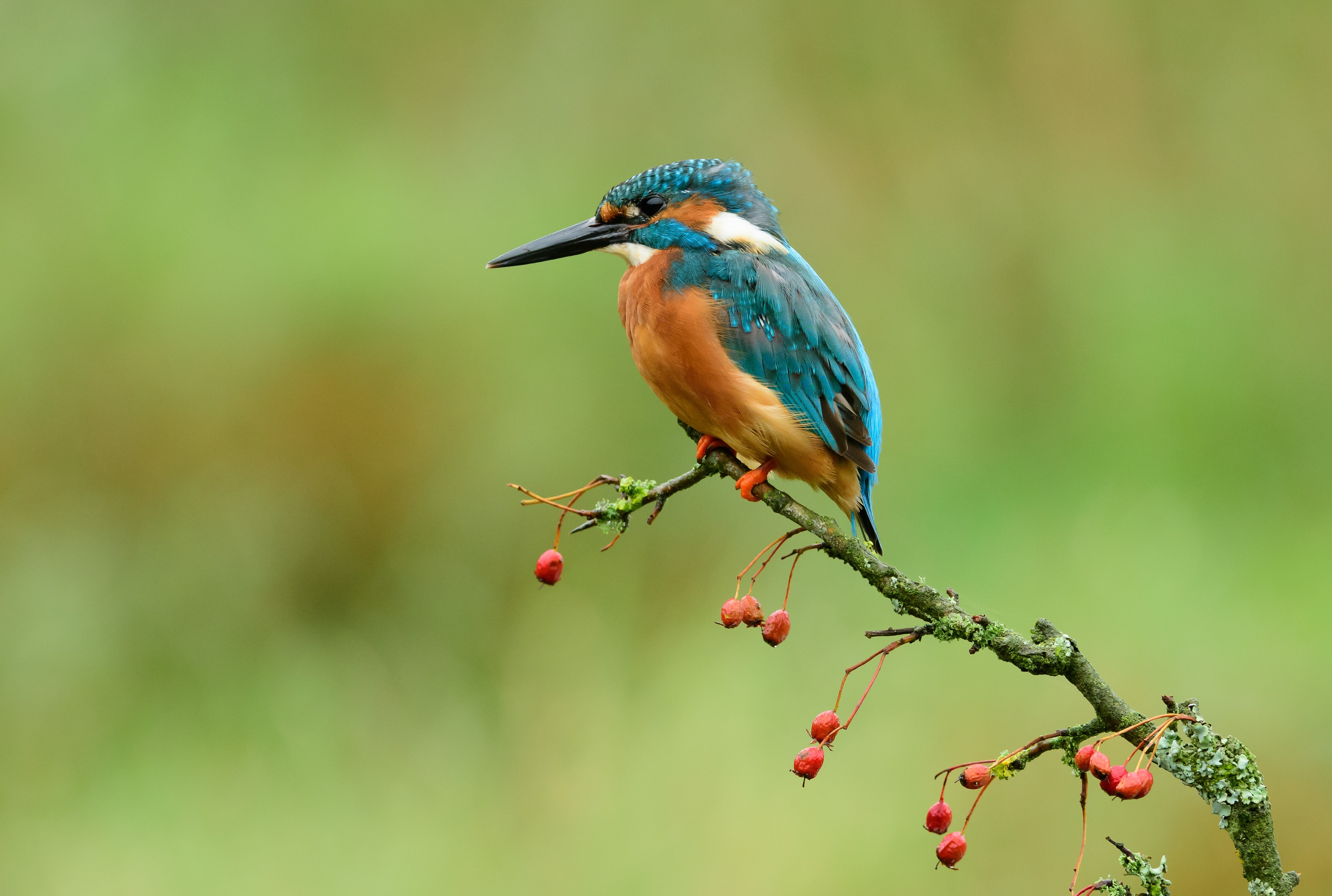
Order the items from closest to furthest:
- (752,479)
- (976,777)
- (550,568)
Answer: (976,777)
(550,568)
(752,479)

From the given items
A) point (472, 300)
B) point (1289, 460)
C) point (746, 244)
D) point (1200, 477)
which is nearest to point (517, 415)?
point (472, 300)

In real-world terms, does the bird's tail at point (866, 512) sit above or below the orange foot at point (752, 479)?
above

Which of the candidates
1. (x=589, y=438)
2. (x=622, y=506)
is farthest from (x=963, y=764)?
(x=589, y=438)

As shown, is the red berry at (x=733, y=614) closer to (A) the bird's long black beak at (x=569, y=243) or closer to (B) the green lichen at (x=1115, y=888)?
(B) the green lichen at (x=1115, y=888)

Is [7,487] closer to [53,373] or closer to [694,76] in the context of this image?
[53,373]

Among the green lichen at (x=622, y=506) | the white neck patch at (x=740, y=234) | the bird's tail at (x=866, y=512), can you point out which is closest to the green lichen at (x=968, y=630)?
the green lichen at (x=622, y=506)

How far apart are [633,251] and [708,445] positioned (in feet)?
1.09

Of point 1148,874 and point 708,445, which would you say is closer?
point 1148,874

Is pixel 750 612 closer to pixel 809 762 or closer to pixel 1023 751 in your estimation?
pixel 809 762

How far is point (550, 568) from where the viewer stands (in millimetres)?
1396

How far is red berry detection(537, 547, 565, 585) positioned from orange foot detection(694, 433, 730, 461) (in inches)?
14.2

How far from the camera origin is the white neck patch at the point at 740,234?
1.68 metres

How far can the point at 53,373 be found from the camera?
11.9 ft

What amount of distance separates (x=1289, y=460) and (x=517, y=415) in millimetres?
2705
